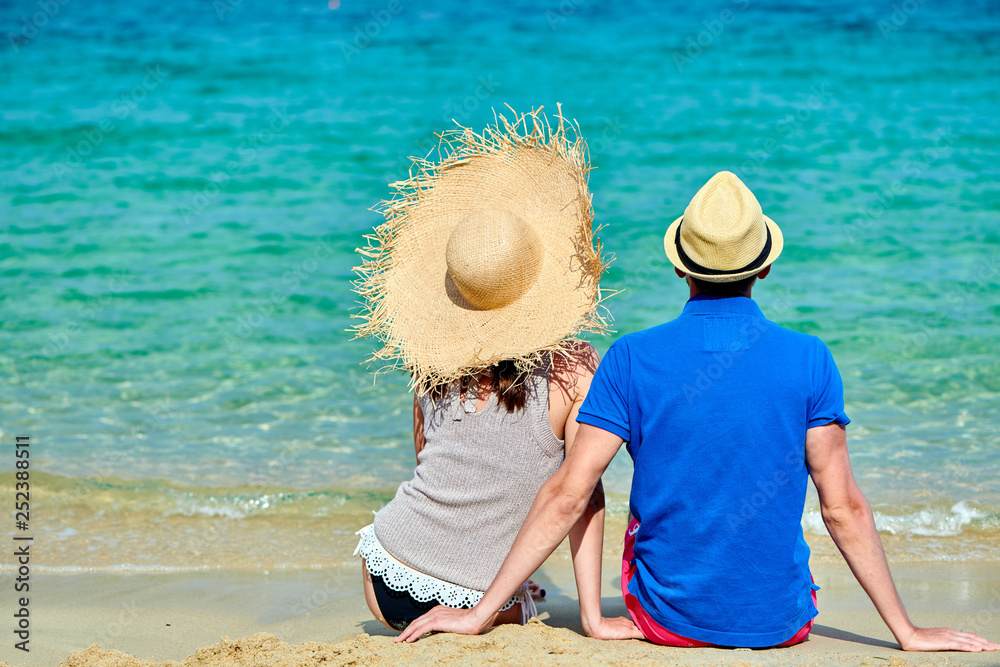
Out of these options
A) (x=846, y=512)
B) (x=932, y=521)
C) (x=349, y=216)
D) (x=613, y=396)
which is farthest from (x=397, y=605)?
(x=349, y=216)

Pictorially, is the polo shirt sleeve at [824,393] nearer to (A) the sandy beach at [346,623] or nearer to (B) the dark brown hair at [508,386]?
(A) the sandy beach at [346,623]

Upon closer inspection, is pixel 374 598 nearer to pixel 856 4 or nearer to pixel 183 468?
pixel 183 468

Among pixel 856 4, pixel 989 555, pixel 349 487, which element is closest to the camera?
pixel 989 555

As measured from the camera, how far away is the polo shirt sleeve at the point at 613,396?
2.03 m

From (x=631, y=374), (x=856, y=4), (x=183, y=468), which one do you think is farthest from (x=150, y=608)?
(x=856, y=4)

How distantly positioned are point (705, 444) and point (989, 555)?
7.52ft

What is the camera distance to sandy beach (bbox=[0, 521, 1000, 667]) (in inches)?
81.9

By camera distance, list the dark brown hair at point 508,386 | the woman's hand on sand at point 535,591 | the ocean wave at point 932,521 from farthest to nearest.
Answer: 1. the ocean wave at point 932,521
2. the woman's hand on sand at point 535,591
3. the dark brown hair at point 508,386

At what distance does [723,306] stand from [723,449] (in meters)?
0.34

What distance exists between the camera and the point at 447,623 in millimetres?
2211

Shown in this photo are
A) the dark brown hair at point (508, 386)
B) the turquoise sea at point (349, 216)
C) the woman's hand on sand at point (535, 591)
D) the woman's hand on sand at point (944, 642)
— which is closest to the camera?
the woman's hand on sand at point (944, 642)

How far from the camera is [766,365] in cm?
195

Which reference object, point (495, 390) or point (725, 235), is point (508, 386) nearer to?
point (495, 390)

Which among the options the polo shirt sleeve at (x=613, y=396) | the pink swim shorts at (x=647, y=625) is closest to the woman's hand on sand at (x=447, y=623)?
the pink swim shorts at (x=647, y=625)
